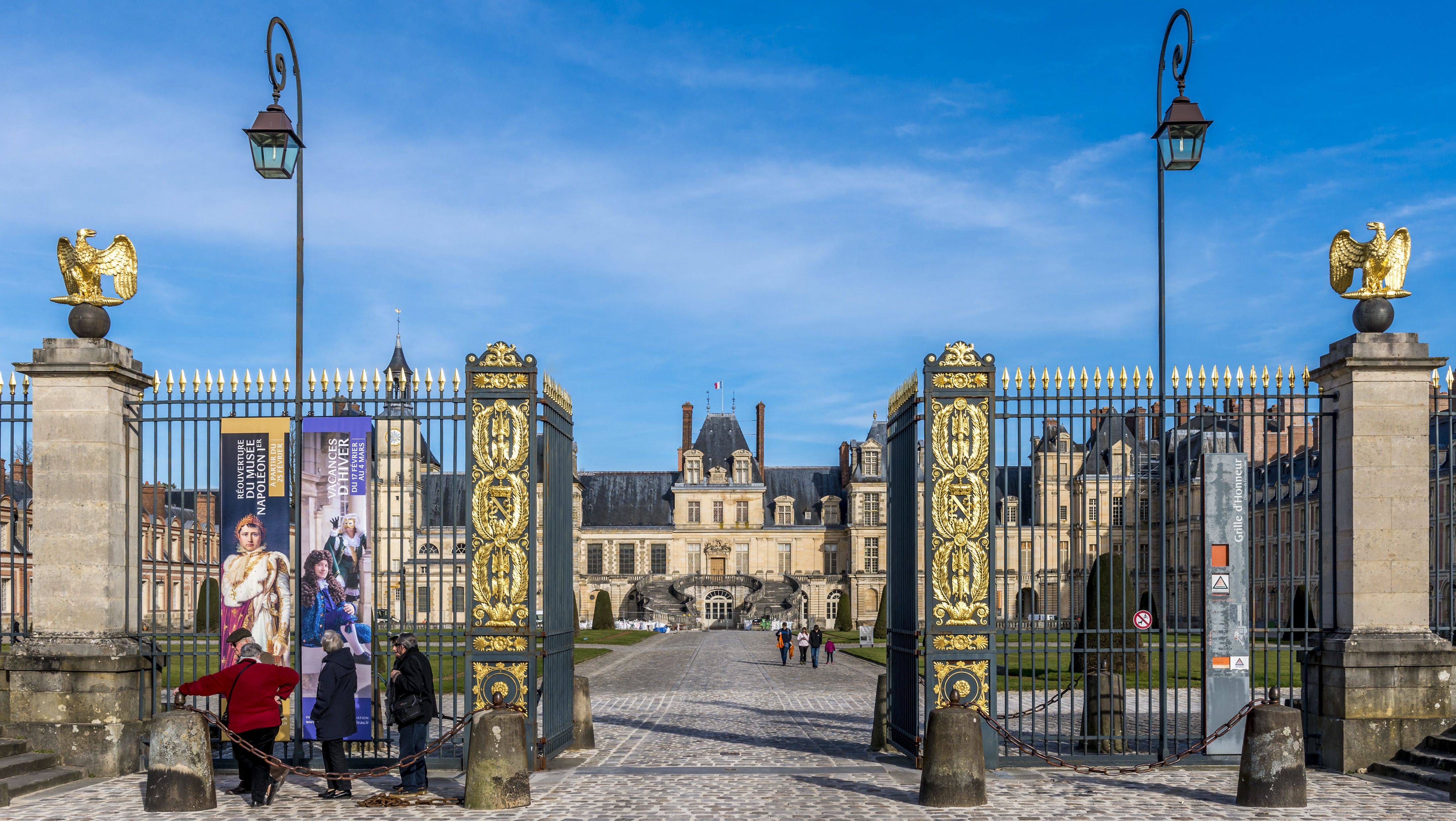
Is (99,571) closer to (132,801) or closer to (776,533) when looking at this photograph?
(132,801)

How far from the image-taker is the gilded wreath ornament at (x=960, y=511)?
10.1 metres

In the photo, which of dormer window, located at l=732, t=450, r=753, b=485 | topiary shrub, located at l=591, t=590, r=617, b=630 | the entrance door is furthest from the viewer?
dormer window, located at l=732, t=450, r=753, b=485

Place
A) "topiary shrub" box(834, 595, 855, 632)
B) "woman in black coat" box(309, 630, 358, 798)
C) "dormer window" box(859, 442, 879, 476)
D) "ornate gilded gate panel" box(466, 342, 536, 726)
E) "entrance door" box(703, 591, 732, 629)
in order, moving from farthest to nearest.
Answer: "dormer window" box(859, 442, 879, 476), "entrance door" box(703, 591, 732, 629), "topiary shrub" box(834, 595, 855, 632), "ornate gilded gate panel" box(466, 342, 536, 726), "woman in black coat" box(309, 630, 358, 798)

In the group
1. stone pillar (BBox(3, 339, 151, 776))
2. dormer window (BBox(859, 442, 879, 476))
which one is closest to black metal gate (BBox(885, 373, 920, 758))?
stone pillar (BBox(3, 339, 151, 776))

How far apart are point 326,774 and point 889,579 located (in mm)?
5633

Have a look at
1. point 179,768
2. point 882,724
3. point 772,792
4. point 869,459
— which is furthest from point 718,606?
point 179,768

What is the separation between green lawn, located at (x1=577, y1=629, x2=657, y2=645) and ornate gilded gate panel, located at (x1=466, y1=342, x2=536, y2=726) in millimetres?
30726

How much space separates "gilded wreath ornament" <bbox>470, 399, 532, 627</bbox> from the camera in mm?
10094

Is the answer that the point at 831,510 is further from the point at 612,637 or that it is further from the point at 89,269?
the point at 89,269

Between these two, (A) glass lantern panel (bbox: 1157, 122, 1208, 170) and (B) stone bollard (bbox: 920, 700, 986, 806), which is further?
(A) glass lantern panel (bbox: 1157, 122, 1208, 170)

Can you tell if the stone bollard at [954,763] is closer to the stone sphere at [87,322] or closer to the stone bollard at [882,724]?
the stone bollard at [882,724]

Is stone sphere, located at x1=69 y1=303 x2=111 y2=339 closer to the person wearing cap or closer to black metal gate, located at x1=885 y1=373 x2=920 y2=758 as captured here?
the person wearing cap

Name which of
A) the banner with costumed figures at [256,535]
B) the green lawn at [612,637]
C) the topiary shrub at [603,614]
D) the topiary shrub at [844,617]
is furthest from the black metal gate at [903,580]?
the topiary shrub at [844,617]

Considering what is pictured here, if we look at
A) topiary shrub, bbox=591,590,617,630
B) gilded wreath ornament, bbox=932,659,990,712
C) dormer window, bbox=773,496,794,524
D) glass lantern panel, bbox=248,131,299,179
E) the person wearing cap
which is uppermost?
glass lantern panel, bbox=248,131,299,179
